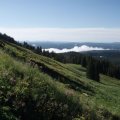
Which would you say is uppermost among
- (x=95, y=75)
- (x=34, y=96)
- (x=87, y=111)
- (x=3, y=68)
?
(x=3, y=68)

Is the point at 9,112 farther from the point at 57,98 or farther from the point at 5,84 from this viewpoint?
the point at 57,98

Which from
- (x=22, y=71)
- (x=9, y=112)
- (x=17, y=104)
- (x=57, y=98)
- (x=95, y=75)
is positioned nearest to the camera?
(x=9, y=112)

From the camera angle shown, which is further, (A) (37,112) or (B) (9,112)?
(A) (37,112)

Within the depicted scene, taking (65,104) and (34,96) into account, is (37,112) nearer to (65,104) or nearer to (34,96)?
(34,96)

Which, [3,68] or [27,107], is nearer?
[27,107]

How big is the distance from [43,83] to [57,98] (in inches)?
32.4

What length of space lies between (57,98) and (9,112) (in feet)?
8.47

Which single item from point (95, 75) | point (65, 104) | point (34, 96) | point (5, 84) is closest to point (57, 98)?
point (65, 104)

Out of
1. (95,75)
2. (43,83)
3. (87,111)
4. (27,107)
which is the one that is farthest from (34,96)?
(95,75)

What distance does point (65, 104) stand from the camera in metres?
11.1

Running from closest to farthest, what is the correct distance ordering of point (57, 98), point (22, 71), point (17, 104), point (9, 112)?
1. point (9, 112)
2. point (17, 104)
3. point (57, 98)
4. point (22, 71)

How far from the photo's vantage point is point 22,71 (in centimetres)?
1221

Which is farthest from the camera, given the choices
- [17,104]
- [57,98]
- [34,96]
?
[57,98]

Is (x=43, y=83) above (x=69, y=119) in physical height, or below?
above
